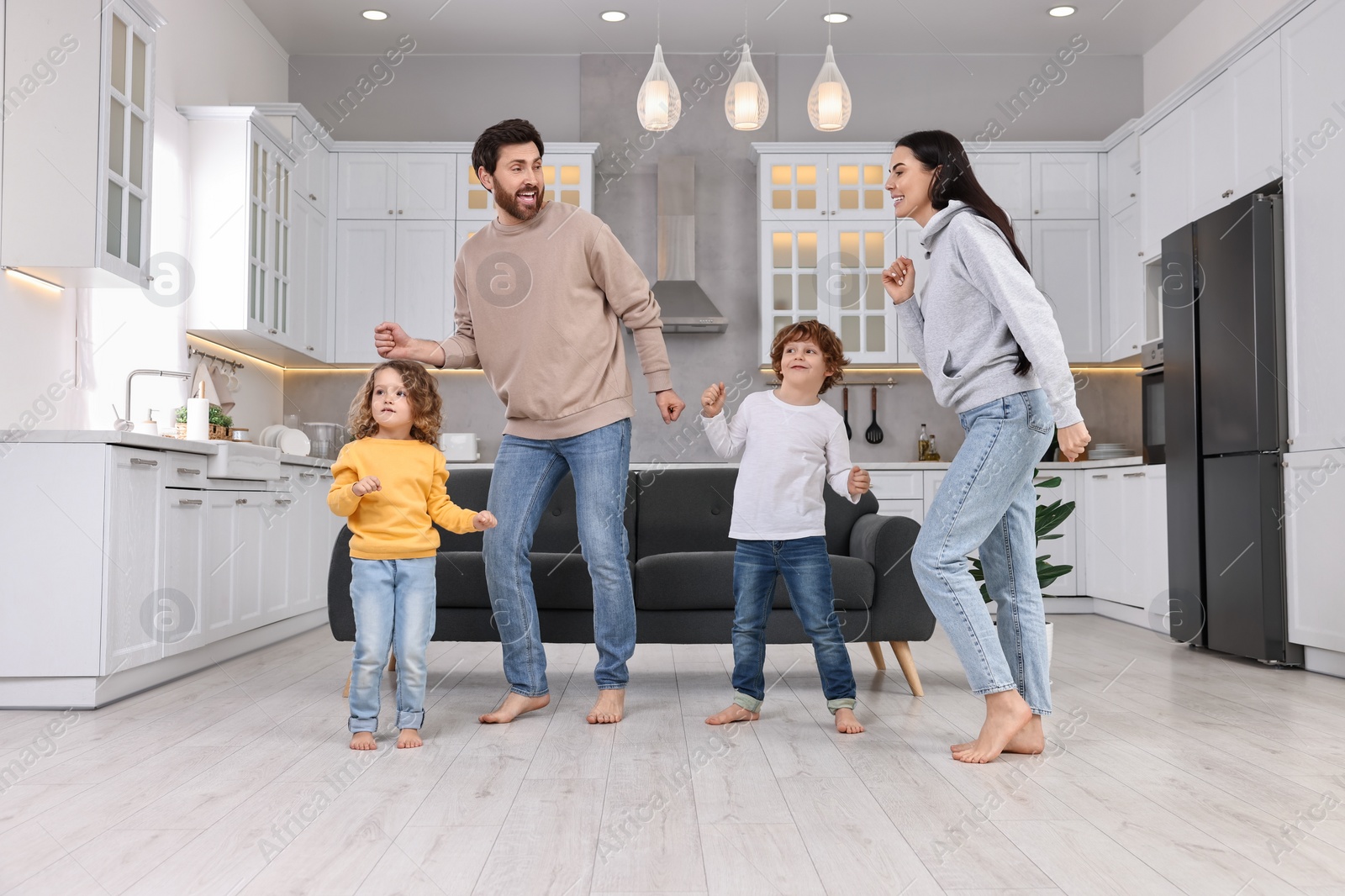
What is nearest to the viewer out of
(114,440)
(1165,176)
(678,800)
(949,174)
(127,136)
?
(678,800)

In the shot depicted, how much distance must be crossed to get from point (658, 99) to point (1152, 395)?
2.93 metres

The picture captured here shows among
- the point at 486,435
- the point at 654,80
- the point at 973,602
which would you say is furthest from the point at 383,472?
the point at 486,435

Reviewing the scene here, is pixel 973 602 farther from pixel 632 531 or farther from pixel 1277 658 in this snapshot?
pixel 1277 658

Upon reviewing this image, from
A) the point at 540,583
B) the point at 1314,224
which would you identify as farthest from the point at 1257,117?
the point at 540,583

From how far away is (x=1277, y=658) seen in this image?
11.7ft

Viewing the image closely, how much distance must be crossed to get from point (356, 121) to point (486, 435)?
202cm

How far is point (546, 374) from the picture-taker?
2535 millimetres

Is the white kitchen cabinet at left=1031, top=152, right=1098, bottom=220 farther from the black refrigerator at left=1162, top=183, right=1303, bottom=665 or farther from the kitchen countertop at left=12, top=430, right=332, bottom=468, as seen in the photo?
the kitchen countertop at left=12, top=430, right=332, bottom=468

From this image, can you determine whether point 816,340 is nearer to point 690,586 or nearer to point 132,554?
point 690,586

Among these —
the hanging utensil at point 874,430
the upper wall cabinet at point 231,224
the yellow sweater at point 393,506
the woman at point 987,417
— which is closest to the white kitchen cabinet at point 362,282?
the upper wall cabinet at point 231,224

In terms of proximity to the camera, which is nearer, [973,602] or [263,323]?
[973,602]

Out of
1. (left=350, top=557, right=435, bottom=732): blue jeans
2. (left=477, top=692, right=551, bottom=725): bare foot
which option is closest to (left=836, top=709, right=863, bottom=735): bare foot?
(left=477, top=692, right=551, bottom=725): bare foot

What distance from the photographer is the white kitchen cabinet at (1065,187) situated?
5891mm

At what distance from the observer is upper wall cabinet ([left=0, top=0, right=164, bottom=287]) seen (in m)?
3.27
